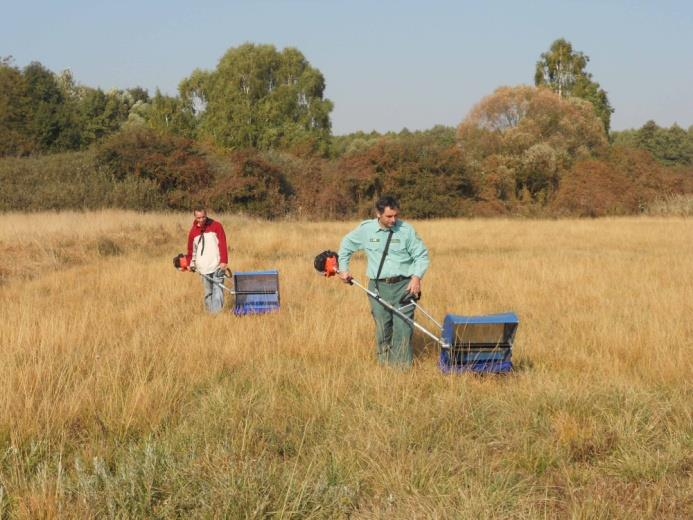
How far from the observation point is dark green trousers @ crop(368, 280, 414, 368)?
6.05m

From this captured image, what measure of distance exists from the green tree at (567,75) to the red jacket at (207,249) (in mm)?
44749

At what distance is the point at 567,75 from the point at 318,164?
23.3 metres

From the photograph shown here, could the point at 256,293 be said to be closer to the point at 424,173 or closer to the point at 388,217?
the point at 388,217

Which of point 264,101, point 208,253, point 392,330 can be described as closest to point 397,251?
point 392,330

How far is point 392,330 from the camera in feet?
20.6

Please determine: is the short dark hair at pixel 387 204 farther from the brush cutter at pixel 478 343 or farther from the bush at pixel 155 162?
the bush at pixel 155 162

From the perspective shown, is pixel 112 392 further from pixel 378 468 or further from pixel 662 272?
pixel 662 272

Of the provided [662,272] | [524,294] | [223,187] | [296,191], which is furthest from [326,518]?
[296,191]

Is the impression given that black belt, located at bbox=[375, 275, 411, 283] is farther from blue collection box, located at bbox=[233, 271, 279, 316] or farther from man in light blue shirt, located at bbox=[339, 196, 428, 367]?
blue collection box, located at bbox=[233, 271, 279, 316]

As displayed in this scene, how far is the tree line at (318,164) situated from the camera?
103ft

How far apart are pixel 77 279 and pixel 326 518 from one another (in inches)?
385

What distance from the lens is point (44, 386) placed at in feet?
16.3

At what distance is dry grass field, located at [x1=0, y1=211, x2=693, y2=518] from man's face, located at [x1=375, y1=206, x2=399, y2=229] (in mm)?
1287

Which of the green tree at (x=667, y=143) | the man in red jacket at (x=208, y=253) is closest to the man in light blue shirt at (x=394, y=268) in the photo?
the man in red jacket at (x=208, y=253)
